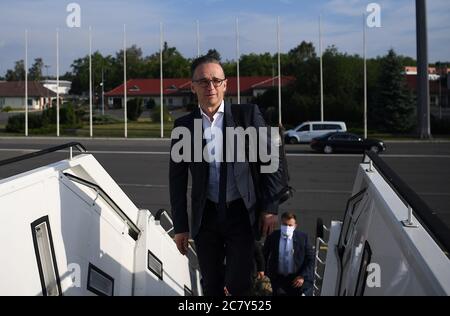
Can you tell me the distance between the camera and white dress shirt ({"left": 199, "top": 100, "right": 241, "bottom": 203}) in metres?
3.31

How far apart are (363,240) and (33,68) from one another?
147 m

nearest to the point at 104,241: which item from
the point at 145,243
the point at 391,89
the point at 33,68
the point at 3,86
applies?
the point at 145,243

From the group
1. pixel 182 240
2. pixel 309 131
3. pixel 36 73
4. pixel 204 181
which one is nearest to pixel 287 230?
pixel 182 240

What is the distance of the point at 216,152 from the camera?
3.31m

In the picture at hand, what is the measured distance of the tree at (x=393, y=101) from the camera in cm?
4619

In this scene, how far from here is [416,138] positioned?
131 feet

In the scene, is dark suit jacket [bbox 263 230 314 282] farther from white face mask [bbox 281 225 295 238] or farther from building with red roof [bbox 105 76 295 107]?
building with red roof [bbox 105 76 295 107]

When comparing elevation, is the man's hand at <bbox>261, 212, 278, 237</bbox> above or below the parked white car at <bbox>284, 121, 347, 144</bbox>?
below

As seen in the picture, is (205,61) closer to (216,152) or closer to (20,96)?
(216,152)

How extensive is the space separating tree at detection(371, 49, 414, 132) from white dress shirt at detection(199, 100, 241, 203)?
4515 cm

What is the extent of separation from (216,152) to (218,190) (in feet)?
0.76

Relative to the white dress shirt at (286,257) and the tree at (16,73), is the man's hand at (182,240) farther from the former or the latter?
the tree at (16,73)

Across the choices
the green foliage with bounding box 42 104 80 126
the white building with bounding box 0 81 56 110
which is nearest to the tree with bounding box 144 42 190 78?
the white building with bounding box 0 81 56 110
